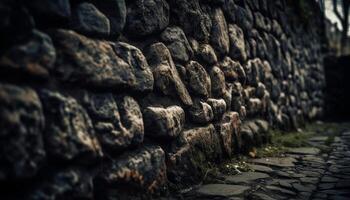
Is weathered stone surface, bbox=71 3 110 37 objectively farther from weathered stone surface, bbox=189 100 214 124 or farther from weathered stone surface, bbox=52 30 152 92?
weathered stone surface, bbox=189 100 214 124

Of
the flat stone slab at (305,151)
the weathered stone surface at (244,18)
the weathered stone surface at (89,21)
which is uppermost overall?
the weathered stone surface at (244,18)

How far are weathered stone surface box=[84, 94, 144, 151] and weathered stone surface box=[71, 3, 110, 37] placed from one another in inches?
11.9

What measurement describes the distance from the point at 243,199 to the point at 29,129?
1.28 metres

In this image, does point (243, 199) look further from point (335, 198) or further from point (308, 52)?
point (308, 52)

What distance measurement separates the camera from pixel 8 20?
4.42ft

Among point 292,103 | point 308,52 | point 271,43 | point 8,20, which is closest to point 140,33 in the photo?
point 8,20

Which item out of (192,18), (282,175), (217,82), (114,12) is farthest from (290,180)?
(114,12)

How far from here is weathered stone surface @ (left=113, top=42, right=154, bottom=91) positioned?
6.49 feet

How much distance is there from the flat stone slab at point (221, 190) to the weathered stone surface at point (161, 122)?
1.24ft

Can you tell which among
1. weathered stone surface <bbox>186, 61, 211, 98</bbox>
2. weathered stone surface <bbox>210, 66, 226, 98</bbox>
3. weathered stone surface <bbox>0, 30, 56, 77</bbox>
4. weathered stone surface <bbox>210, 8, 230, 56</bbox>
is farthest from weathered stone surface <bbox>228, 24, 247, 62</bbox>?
weathered stone surface <bbox>0, 30, 56, 77</bbox>

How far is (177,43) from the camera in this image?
2.51 m

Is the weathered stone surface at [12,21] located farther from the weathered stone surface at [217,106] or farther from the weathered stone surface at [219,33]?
the weathered stone surface at [219,33]

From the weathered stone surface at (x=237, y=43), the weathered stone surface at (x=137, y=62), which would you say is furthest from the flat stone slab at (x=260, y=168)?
the weathered stone surface at (x=137, y=62)

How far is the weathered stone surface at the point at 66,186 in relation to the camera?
1414 mm
